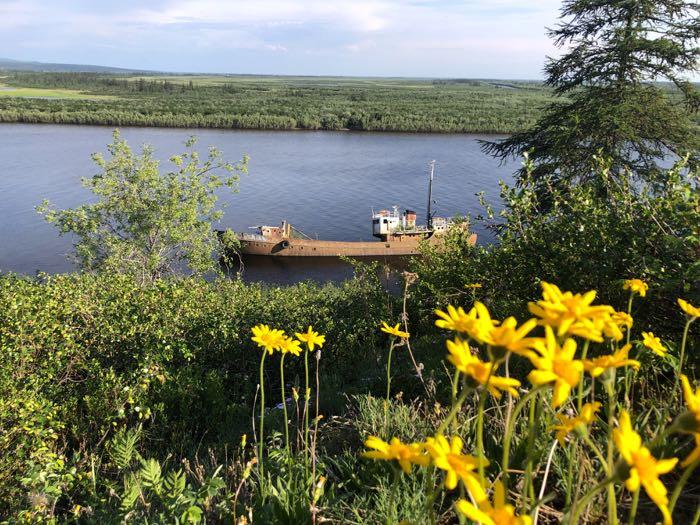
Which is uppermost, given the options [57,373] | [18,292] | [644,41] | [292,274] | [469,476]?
[644,41]

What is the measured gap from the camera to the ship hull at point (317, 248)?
25.4 m

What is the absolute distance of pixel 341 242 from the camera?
2562 centimetres

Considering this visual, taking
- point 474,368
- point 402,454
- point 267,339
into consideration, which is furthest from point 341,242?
point 474,368

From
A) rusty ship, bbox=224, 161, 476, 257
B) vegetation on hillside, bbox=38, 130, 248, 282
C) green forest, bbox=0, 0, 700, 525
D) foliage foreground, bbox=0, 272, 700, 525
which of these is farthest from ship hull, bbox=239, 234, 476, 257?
foliage foreground, bbox=0, 272, 700, 525

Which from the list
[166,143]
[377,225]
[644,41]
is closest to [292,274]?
[377,225]

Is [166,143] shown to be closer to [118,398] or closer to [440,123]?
[440,123]

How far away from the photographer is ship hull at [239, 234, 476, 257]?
83.2 ft

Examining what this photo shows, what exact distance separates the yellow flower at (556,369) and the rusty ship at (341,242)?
23.9 m

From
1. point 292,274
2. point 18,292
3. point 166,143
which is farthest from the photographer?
point 166,143

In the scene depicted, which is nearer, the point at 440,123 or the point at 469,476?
the point at 469,476

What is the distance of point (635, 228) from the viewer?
3994 mm

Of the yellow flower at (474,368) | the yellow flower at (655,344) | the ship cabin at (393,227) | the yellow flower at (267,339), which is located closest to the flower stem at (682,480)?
the yellow flower at (474,368)

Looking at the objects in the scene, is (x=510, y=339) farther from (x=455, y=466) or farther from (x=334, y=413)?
(x=334, y=413)

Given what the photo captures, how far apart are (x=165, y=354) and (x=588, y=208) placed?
4.60m
